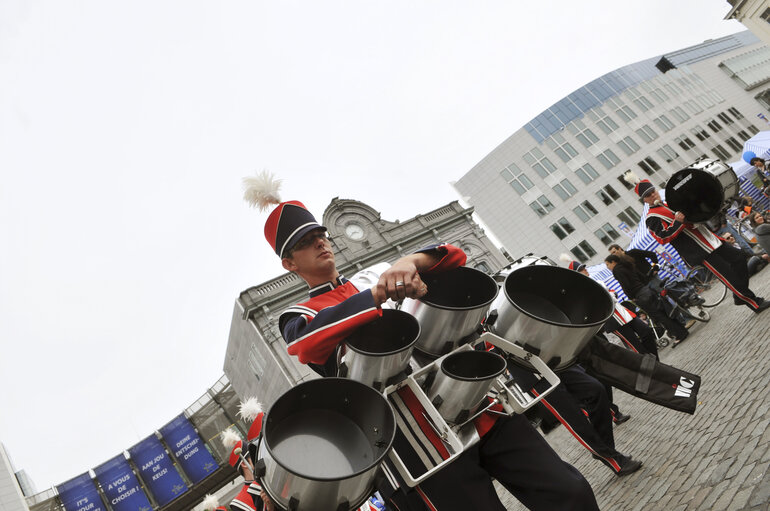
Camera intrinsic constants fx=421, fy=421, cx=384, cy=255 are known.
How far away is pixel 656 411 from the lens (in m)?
5.24

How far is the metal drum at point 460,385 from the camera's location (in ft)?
6.05

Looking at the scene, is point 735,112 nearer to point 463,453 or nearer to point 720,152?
point 720,152

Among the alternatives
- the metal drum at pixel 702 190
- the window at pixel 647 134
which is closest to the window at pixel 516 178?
the window at pixel 647 134

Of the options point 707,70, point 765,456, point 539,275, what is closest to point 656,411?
point 765,456

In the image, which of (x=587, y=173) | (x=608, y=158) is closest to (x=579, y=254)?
(x=587, y=173)

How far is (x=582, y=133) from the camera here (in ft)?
142

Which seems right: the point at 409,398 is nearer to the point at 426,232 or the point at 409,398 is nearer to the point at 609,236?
the point at 426,232

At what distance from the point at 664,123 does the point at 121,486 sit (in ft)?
184

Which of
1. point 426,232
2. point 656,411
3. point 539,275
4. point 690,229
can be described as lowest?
point 656,411

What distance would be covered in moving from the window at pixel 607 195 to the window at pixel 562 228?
13.0 ft

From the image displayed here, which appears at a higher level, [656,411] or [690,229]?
[690,229]

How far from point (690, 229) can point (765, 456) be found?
3.61 meters

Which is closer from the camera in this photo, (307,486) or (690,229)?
(307,486)

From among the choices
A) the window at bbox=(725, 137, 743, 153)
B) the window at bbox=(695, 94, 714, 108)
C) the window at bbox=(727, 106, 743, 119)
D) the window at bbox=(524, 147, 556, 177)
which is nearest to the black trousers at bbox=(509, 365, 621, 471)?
the window at bbox=(524, 147, 556, 177)
